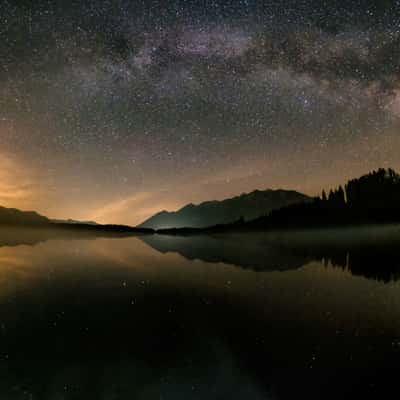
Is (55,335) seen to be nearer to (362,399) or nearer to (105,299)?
(105,299)

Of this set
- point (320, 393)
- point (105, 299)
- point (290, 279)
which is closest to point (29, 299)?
point (105, 299)

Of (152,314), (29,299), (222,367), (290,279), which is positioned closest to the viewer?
(222,367)

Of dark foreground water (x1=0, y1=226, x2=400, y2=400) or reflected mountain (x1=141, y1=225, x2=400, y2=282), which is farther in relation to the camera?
reflected mountain (x1=141, y1=225, x2=400, y2=282)

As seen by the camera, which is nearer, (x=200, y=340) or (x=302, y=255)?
(x=200, y=340)

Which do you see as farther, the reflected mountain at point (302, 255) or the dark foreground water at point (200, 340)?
the reflected mountain at point (302, 255)

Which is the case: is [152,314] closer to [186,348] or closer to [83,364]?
[186,348]

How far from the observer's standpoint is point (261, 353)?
1289cm

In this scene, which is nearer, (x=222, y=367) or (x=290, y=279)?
(x=222, y=367)

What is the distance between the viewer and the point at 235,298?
2256 centimetres

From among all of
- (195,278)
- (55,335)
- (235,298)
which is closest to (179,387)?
(55,335)

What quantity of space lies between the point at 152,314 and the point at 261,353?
26.6 feet

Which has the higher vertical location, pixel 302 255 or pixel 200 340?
pixel 200 340

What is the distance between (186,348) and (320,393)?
5.66m

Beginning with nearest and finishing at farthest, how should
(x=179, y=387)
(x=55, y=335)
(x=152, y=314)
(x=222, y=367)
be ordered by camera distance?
(x=179, y=387)
(x=222, y=367)
(x=55, y=335)
(x=152, y=314)
